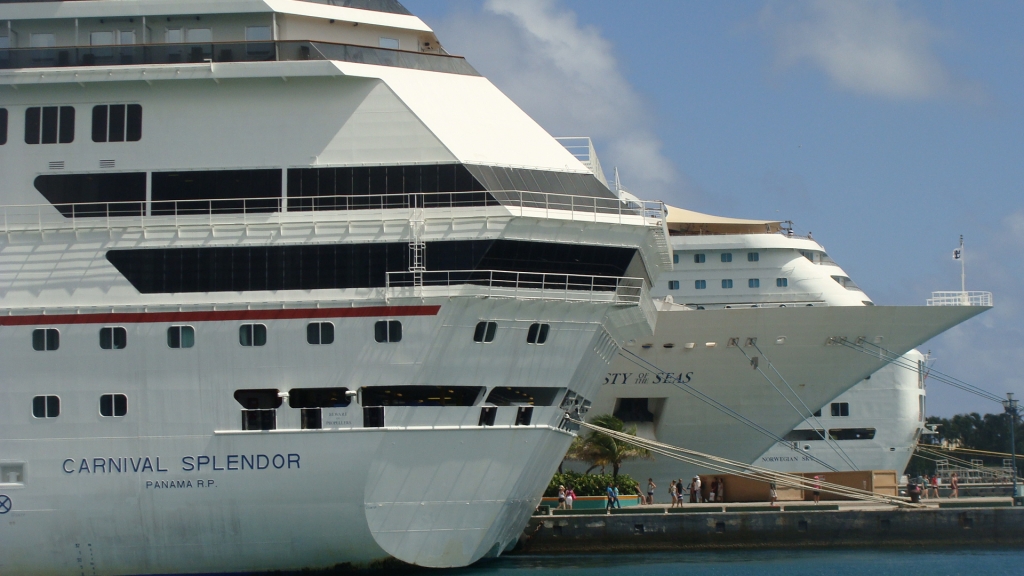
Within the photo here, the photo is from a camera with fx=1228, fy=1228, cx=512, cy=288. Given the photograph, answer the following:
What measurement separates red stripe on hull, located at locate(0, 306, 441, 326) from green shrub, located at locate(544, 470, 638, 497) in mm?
13148

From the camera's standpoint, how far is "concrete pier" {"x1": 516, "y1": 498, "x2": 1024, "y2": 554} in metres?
31.2

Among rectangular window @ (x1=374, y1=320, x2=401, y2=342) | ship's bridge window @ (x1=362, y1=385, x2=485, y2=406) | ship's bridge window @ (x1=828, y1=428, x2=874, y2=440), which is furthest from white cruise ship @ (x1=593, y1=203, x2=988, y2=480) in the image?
rectangular window @ (x1=374, y1=320, x2=401, y2=342)

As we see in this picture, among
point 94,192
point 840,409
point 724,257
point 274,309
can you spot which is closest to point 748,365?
point 724,257

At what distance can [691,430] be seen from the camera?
3672 cm

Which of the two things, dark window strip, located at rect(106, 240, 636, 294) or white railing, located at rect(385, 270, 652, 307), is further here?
dark window strip, located at rect(106, 240, 636, 294)

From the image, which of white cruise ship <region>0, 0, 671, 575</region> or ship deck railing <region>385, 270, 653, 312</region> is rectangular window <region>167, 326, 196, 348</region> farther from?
ship deck railing <region>385, 270, 653, 312</region>

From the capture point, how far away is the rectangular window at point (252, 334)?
2316cm

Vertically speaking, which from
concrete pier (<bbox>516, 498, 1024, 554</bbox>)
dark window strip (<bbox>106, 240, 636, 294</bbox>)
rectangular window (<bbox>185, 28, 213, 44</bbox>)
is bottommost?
concrete pier (<bbox>516, 498, 1024, 554</bbox>)

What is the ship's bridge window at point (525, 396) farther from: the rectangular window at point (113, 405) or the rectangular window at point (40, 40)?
the rectangular window at point (40, 40)

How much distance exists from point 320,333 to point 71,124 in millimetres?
6940

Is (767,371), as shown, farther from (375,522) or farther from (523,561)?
(375,522)

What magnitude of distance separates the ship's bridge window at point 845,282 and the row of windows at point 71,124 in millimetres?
32977

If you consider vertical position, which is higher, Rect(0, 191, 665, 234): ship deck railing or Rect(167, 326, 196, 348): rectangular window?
Rect(0, 191, 665, 234): ship deck railing

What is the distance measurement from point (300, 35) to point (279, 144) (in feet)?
8.39
